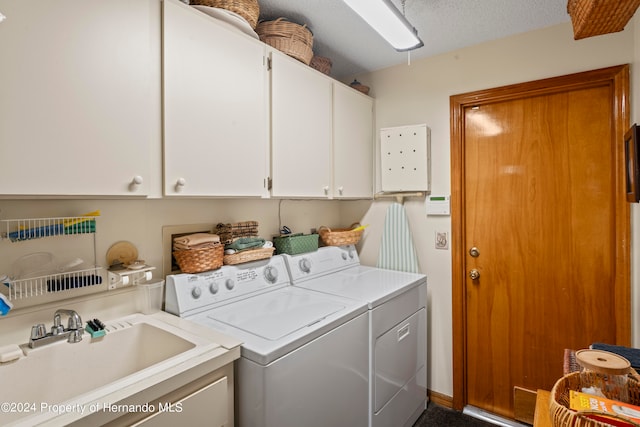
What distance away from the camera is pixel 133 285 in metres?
1.52

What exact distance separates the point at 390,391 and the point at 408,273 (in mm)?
780

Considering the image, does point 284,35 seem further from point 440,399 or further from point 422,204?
point 440,399

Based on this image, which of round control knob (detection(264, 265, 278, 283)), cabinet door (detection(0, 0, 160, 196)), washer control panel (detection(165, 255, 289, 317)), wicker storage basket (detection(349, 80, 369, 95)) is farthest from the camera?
wicker storage basket (detection(349, 80, 369, 95))

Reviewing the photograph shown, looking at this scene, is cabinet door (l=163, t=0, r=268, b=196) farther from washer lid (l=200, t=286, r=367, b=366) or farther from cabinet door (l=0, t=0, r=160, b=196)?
washer lid (l=200, t=286, r=367, b=366)

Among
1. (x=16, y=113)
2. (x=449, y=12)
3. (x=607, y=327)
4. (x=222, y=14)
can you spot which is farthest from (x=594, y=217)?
(x=16, y=113)

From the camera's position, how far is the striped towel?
2455 mm

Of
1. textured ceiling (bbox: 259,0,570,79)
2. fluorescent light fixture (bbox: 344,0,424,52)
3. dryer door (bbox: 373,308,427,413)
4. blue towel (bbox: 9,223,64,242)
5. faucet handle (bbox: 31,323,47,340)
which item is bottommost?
dryer door (bbox: 373,308,427,413)

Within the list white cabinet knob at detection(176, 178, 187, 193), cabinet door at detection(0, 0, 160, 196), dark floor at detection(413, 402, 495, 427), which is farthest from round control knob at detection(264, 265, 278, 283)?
dark floor at detection(413, 402, 495, 427)

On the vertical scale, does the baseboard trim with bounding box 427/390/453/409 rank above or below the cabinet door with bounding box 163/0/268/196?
below

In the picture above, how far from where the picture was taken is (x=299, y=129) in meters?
1.89

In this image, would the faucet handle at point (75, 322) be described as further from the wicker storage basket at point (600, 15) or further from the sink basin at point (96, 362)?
the wicker storage basket at point (600, 15)

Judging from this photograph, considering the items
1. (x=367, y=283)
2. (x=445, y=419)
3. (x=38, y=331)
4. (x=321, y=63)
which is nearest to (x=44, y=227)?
(x=38, y=331)

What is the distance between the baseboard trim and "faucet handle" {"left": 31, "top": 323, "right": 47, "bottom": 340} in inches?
92.4

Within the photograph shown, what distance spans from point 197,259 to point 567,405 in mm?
1400
